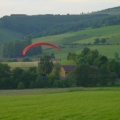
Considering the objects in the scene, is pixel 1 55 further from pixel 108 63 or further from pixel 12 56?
pixel 108 63

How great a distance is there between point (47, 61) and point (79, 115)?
68235 millimetres

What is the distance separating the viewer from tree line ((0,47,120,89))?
70500 millimetres

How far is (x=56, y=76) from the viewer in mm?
76625

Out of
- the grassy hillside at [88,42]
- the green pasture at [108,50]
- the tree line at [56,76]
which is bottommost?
the tree line at [56,76]

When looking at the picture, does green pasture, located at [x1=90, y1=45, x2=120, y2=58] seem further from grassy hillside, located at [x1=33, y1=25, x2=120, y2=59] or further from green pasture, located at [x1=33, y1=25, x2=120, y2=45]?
green pasture, located at [x1=33, y1=25, x2=120, y2=45]

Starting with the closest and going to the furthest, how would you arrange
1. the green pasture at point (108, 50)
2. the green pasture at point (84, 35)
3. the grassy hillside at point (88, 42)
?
the green pasture at point (108, 50) → the grassy hillside at point (88, 42) → the green pasture at point (84, 35)

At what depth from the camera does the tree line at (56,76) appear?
70.5 metres

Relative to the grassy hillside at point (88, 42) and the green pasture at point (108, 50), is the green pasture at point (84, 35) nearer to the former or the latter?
the grassy hillside at point (88, 42)

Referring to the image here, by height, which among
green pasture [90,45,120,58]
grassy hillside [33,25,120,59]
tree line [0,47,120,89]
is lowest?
tree line [0,47,120,89]

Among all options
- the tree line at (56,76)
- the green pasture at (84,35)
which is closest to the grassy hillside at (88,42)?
the green pasture at (84,35)

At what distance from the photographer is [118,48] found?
136 metres

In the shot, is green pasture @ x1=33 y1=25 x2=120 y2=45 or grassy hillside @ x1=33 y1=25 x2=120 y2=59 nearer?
grassy hillside @ x1=33 y1=25 x2=120 y2=59

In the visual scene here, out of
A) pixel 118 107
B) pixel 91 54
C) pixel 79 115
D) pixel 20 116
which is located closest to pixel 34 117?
pixel 20 116

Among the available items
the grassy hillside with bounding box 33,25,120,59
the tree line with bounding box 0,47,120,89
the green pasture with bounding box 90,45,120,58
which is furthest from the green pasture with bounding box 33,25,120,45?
the tree line with bounding box 0,47,120,89
